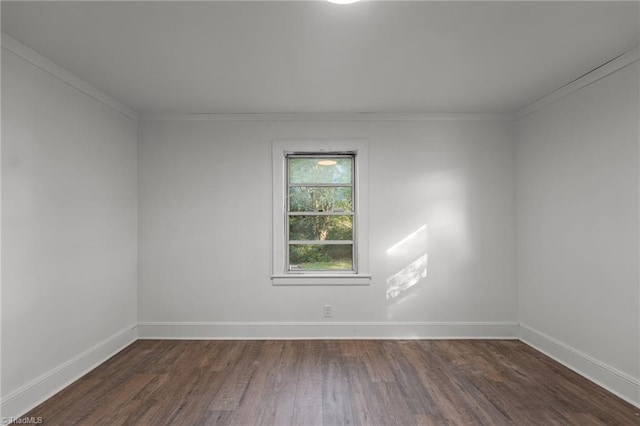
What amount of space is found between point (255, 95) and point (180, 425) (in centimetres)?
274

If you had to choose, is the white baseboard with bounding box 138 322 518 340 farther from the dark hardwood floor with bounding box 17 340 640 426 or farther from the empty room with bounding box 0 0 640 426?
the dark hardwood floor with bounding box 17 340 640 426

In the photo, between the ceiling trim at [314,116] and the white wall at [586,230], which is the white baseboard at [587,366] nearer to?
the white wall at [586,230]

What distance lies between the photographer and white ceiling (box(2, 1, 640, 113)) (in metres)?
2.07

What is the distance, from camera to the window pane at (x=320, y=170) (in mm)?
4270

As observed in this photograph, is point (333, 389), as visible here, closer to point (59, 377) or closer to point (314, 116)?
point (59, 377)

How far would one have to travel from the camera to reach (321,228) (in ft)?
14.0

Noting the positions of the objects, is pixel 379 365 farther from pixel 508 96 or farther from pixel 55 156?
pixel 55 156

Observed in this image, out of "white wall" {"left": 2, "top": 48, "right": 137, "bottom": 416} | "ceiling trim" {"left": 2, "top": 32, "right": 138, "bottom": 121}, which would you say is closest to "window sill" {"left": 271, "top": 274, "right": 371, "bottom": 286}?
"white wall" {"left": 2, "top": 48, "right": 137, "bottom": 416}

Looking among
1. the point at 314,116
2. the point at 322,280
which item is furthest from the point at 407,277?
the point at 314,116

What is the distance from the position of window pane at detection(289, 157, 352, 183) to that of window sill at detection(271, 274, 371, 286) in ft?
3.62

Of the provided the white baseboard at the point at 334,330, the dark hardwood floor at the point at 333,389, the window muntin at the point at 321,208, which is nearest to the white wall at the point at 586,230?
the dark hardwood floor at the point at 333,389

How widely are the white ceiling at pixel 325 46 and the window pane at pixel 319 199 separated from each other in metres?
1.07

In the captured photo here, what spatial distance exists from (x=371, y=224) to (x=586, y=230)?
1.96 metres

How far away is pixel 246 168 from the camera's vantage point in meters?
4.09
